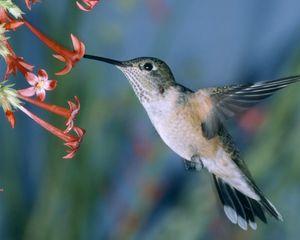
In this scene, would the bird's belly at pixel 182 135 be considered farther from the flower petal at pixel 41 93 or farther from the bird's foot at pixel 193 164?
the flower petal at pixel 41 93

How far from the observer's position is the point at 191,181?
4070 mm

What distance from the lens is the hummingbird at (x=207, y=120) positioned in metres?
2.19

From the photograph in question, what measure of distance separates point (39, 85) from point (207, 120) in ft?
3.00

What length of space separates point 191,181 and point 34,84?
2.61m

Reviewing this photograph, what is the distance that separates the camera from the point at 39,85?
154cm

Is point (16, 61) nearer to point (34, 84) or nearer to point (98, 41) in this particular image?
point (34, 84)

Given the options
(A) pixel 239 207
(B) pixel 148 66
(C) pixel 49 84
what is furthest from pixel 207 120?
(C) pixel 49 84

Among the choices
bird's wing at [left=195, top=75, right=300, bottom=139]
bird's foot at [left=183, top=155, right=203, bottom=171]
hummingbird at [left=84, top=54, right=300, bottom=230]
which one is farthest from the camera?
bird's foot at [left=183, top=155, right=203, bottom=171]

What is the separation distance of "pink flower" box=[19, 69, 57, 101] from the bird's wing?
72 centimetres

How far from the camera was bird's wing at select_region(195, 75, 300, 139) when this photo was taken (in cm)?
208

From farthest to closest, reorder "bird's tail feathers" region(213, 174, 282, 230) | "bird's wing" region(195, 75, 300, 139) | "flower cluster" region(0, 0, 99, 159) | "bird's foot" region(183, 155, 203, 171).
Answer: "bird's tail feathers" region(213, 174, 282, 230), "bird's foot" region(183, 155, 203, 171), "bird's wing" region(195, 75, 300, 139), "flower cluster" region(0, 0, 99, 159)

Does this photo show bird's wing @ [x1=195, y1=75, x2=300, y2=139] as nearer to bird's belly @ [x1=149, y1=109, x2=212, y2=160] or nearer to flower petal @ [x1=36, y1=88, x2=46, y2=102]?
bird's belly @ [x1=149, y1=109, x2=212, y2=160]

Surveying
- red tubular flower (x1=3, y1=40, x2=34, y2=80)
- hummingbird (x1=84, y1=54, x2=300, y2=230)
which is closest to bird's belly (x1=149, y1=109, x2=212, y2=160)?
hummingbird (x1=84, y1=54, x2=300, y2=230)

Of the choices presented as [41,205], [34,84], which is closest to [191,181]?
[41,205]
